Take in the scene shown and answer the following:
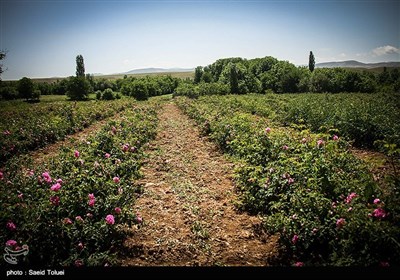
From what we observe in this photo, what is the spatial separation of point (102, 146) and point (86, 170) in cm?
335

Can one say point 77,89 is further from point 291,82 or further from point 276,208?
point 276,208

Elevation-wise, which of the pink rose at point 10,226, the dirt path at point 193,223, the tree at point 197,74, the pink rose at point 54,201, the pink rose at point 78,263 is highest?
the tree at point 197,74

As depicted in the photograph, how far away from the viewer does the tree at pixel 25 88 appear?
50.9 meters

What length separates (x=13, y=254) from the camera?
2.99 metres

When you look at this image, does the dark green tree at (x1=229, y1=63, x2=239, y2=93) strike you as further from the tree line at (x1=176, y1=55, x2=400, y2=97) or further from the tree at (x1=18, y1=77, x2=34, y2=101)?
the tree at (x1=18, y1=77, x2=34, y2=101)

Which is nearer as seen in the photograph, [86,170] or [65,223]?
[65,223]

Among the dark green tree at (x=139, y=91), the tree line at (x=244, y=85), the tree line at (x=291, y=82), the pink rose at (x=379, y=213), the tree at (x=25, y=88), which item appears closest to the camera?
the pink rose at (x=379, y=213)

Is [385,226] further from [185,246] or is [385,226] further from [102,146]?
[102,146]

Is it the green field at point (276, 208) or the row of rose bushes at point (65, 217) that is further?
the row of rose bushes at point (65, 217)

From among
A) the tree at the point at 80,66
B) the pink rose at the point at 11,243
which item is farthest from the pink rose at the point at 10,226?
the tree at the point at 80,66

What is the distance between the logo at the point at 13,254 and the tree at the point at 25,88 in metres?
62.0

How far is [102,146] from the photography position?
→ 8.13 meters

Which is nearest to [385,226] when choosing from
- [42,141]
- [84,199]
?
[84,199]

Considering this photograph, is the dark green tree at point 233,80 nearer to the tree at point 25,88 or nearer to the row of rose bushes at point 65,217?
the tree at point 25,88
